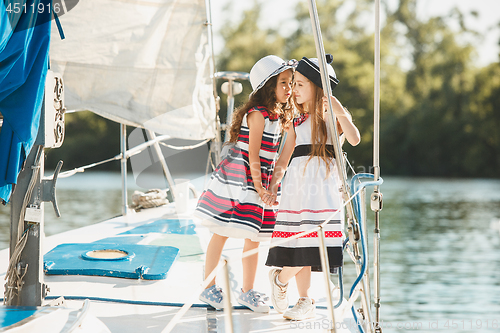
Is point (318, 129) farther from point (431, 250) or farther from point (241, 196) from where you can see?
point (431, 250)

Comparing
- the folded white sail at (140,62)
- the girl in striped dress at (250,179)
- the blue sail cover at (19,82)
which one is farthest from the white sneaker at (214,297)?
the folded white sail at (140,62)

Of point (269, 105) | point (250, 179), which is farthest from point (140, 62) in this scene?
point (250, 179)

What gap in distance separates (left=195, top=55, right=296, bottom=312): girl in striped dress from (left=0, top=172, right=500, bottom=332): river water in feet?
3.82

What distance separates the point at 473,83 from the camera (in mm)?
30219

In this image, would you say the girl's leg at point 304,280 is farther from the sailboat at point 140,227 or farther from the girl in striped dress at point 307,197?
the sailboat at point 140,227

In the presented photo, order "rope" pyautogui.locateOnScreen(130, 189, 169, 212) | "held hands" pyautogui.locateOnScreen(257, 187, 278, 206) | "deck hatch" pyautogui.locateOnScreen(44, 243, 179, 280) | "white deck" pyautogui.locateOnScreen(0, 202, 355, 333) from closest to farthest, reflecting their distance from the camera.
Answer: "white deck" pyautogui.locateOnScreen(0, 202, 355, 333), "held hands" pyautogui.locateOnScreen(257, 187, 278, 206), "deck hatch" pyautogui.locateOnScreen(44, 243, 179, 280), "rope" pyautogui.locateOnScreen(130, 189, 169, 212)

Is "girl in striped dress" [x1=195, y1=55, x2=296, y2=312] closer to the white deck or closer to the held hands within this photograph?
the held hands

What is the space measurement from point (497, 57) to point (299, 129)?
32.1 m

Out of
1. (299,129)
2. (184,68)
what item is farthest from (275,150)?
(184,68)

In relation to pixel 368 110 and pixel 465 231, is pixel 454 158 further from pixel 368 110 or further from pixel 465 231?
pixel 465 231

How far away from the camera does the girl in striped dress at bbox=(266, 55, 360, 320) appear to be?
91.7 inches

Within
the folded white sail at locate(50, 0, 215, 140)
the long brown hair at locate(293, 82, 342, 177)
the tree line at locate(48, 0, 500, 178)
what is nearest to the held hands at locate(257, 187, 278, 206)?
the long brown hair at locate(293, 82, 342, 177)

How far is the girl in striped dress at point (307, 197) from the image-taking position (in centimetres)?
233

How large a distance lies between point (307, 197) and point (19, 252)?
3.94ft
